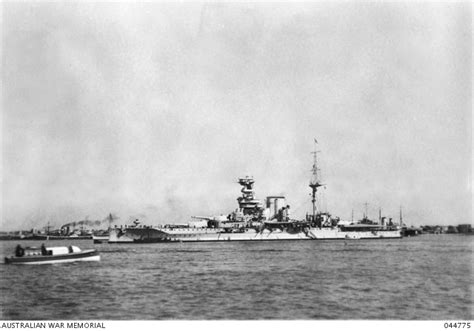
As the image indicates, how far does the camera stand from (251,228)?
246 feet

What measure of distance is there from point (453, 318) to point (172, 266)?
19987 millimetres

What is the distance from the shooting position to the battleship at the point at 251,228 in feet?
236

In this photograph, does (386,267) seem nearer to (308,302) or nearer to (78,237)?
(308,302)

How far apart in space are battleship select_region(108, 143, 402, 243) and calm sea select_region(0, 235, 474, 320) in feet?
123

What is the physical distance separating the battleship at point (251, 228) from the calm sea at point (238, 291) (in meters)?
37.5

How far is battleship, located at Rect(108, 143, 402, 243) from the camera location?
236ft

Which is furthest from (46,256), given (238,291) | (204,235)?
(204,235)

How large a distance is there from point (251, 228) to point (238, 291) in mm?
52106

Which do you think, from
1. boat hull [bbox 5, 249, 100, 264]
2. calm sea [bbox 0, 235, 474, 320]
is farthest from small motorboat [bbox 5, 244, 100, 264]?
calm sea [bbox 0, 235, 474, 320]

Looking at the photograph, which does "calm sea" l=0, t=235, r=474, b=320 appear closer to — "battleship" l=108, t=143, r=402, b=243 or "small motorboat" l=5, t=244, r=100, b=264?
"small motorboat" l=5, t=244, r=100, b=264

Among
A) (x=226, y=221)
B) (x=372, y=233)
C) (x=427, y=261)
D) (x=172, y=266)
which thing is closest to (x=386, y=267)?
(x=427, y=261)

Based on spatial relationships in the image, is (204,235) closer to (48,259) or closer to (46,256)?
(48,259)

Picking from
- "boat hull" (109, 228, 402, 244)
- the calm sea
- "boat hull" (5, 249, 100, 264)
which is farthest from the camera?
"boat hull" (109, 228, 402, 244)

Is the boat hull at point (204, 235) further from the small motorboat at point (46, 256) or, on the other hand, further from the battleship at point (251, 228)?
the small motorboat at point (46, 256)
